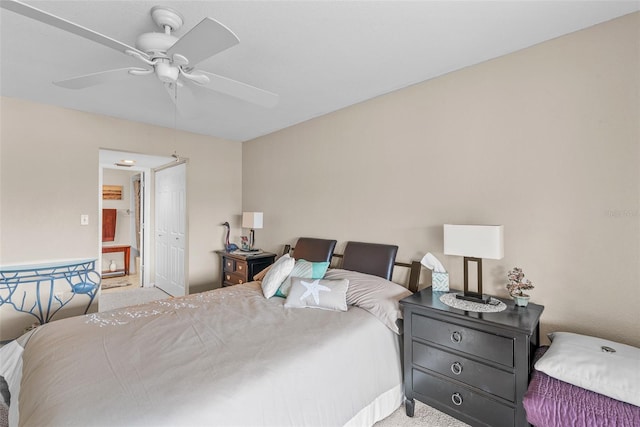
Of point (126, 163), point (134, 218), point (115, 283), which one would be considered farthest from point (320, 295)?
point (134, 218)

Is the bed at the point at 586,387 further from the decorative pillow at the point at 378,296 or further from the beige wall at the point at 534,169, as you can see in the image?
the decorative pillow at the point at 378,296

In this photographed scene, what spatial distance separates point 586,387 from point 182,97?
9.20 feet

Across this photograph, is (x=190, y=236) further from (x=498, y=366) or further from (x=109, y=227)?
(x=498, y=366)

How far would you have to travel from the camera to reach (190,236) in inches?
161

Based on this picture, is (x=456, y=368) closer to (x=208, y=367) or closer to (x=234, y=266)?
(x=208, y=367)

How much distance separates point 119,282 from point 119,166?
218cm

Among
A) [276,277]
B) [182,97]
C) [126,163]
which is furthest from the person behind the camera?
[126,163]

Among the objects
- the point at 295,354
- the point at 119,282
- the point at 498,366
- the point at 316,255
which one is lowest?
the point at 119,282

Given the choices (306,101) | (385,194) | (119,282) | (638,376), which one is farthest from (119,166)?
(638,376)

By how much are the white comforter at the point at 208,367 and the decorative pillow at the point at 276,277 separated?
0.97 feet

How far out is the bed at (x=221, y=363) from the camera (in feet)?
3.72

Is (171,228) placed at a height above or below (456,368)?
above

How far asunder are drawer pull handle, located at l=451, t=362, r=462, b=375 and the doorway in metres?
3.89

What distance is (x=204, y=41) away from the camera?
1.32 m
